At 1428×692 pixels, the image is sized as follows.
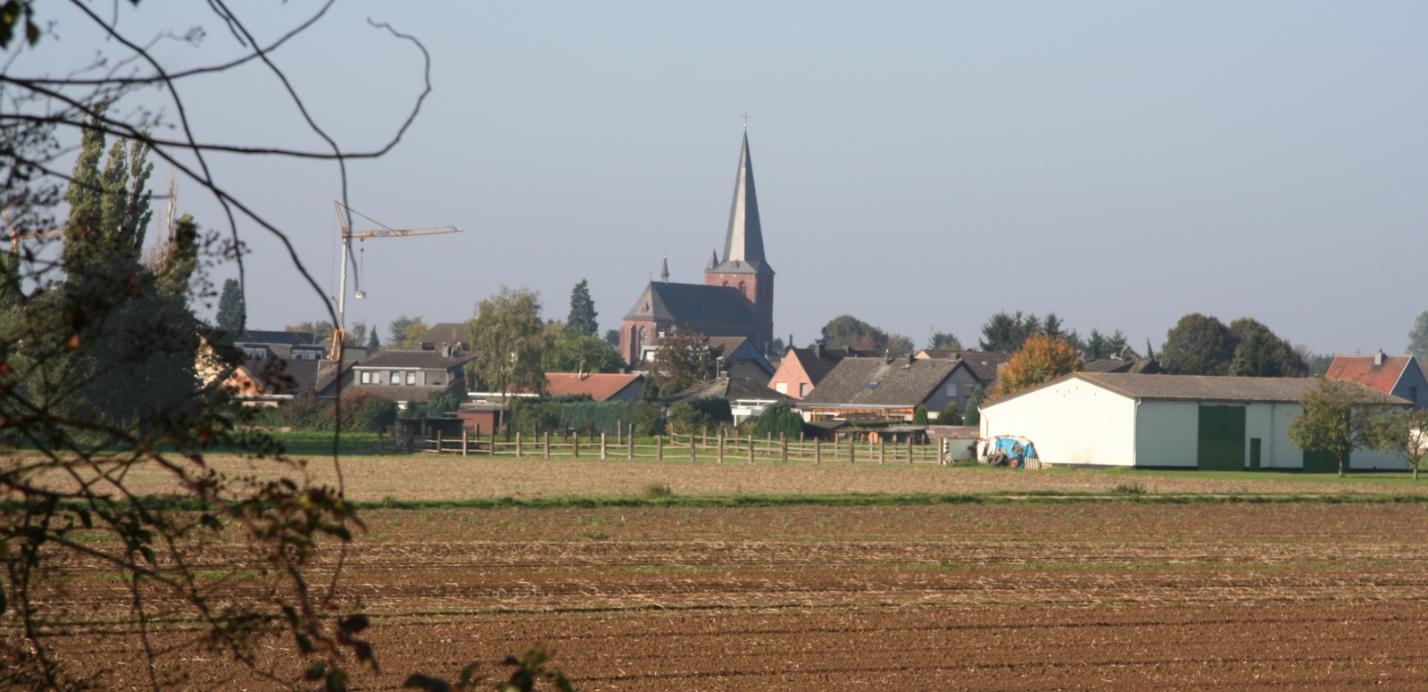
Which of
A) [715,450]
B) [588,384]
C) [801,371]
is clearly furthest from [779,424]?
[801,371]

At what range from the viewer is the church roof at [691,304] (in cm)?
18800

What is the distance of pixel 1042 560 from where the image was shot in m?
22.6

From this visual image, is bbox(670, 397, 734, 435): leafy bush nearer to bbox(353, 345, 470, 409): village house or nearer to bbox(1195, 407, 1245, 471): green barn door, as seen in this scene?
bbox(353, 345, 470, 409): village house

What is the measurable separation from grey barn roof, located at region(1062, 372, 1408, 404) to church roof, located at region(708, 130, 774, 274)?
130 meters

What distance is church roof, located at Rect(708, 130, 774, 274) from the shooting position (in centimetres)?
18650

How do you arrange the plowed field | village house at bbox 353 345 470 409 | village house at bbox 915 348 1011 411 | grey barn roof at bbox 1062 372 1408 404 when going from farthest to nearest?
village house at bbox 353 345 470 409, village house at bbox 915 348 1011 411, grey barn roof at bbox 1062 372 1408 404, the plowed field

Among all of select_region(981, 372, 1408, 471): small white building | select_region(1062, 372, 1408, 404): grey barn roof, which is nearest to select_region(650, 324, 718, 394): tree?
select_region(981, 372, 1408, 471): small white building

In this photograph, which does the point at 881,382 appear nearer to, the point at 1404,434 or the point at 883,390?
the point at 883,390

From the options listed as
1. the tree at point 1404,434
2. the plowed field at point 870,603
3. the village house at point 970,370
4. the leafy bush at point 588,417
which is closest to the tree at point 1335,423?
the tree at point 1404,434

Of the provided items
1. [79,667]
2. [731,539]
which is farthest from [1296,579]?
[79,667]

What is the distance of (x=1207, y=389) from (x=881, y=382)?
138ft

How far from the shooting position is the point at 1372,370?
4461 inches

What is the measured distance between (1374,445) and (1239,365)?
52910 millimetres

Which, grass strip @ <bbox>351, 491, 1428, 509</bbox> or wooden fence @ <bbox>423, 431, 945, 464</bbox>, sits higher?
wooden fence @ <bbox>423, 431, 945, 464</bbox>
